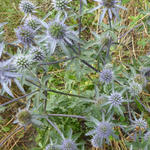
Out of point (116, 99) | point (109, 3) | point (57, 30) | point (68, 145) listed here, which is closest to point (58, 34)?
point (57, 30)

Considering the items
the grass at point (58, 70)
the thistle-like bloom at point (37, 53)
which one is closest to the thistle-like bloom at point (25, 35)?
the thistle-like bloom at point (37, 53)

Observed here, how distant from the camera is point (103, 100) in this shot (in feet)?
6.12

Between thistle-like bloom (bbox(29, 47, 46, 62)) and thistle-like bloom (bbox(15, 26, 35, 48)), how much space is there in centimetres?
9

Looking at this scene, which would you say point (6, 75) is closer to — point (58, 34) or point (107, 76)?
point (58, 34)

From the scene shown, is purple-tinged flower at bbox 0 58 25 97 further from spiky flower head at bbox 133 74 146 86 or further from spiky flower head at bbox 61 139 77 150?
spiky flower head at bbox 133 74 146 86

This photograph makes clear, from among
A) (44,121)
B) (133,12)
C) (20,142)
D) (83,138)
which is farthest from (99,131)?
(133,12)

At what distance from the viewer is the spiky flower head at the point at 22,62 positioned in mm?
1548

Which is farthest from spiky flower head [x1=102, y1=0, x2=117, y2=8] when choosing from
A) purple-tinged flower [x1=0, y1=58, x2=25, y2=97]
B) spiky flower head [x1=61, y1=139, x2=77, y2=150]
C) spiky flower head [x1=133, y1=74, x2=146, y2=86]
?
spiky flower head [x1=61, y1=139, x2=77, y2=150]

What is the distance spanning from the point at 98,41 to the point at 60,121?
119cm

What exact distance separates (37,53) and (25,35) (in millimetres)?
202

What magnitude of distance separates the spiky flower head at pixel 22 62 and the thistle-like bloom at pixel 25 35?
0.54ft

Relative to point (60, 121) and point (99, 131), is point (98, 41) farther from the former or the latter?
point (60, 121)

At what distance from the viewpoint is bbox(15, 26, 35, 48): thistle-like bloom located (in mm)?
1637

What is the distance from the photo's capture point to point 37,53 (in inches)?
65.1
